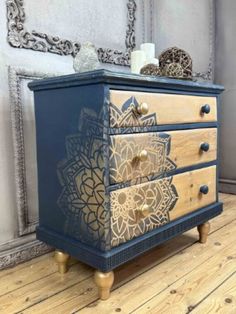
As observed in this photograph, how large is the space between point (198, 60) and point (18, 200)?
1.71 meters

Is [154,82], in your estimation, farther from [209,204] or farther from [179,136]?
[209,204]

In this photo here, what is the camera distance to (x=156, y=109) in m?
1.05

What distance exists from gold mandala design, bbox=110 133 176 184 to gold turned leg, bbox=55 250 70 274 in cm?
40

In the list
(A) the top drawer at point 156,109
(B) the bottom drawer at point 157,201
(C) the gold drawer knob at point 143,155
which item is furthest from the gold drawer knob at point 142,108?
(B) the bottom drawer at point 157,201

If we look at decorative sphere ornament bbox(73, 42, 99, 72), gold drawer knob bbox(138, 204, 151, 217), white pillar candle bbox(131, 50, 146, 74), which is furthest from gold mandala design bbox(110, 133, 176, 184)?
white pillar candle bbox(131, 50, 146, 74)

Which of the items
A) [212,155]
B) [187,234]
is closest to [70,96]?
[212,155]

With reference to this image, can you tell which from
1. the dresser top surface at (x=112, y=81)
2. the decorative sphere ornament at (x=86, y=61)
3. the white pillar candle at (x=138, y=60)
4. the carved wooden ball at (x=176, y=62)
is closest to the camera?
the dresser top surface at (x=112, y=81)

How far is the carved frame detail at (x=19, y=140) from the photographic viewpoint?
1204 millimetres

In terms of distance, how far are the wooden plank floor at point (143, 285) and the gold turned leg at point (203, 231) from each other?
43mm

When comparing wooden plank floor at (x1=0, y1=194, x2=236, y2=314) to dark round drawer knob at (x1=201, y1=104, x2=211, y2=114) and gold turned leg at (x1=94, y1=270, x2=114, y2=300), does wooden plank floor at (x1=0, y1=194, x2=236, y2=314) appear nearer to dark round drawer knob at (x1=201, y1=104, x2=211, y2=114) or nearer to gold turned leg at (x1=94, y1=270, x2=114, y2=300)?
gold turned leg at (x1=94, y1=270, x2=114, y2=300)

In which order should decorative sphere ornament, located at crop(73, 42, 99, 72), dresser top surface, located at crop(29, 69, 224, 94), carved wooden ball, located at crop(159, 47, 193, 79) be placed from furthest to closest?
carved wooden ball, located at crop(159, 47, 193, 79) < decorative sphere ornament, located at crop(73, 42, 99, 72) < dresser top surface, located at crop(29, 69, 224, 94)

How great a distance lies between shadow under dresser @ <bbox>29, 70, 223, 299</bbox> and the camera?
910 mm

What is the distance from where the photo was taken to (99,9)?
59.3 inches

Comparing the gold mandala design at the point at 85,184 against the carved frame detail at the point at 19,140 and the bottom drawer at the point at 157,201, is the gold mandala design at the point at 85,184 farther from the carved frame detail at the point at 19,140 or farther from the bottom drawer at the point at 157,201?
the carved frame detail at the point at 19,140
